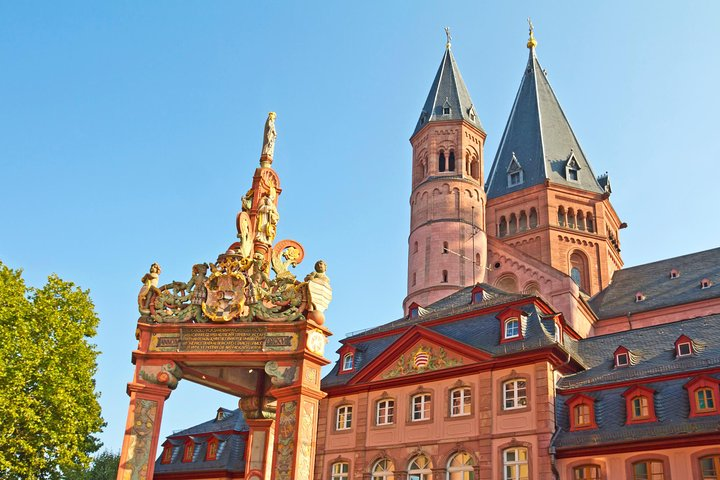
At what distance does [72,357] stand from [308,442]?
15.5 m

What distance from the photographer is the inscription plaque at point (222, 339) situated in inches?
557

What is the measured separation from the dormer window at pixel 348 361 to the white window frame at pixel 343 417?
1.99 m

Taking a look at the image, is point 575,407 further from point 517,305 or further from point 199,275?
point 199,275

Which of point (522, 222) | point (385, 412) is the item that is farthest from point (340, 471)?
point (522, 222)

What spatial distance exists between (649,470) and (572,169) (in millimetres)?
40663

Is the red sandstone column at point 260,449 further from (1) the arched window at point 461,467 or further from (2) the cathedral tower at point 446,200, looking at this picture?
(2) the cathedral tower at point 446,200

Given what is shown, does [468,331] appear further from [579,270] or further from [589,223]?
[589,223]

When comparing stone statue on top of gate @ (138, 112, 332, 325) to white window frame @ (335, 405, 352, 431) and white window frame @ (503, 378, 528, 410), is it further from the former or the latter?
white window frame @ (335, 405, 352, 431)

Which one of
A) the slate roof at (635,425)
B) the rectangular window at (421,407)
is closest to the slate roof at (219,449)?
the rectangular window at (421,407)

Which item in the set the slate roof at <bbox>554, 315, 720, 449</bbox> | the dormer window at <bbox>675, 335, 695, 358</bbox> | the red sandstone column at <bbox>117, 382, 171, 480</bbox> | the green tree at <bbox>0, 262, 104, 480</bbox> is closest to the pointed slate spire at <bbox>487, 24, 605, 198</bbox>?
the slate roof at <bbox>554, 315, 720, 449</bbox>

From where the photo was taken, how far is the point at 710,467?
77.6 ft

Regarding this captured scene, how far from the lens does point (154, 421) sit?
13.8 metres

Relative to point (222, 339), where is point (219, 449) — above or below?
above

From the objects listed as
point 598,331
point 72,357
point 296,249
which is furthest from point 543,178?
point 296,249
